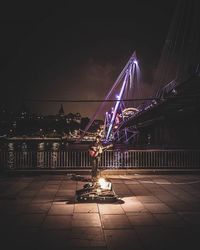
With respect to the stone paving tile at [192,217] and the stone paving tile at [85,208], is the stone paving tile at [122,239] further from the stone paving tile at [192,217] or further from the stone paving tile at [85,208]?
the stone paving tile at [85,208]

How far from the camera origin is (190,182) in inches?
657

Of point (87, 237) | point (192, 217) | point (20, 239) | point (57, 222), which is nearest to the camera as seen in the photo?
point (20, 239)

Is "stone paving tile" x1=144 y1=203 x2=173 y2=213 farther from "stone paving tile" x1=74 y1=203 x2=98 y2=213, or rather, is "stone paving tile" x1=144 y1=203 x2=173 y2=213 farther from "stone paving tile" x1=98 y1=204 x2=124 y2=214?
"stone paving tile" x1=74 y1=203 x2=98 y2=213

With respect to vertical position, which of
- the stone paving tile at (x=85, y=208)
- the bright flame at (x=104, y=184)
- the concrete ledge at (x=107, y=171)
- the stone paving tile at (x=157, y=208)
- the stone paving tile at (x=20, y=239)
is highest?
the bright flame at (x=104, y=184)

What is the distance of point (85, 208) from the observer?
11031 millimetres

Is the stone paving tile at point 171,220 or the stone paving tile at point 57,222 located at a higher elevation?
the stone paving tile at point 57,222

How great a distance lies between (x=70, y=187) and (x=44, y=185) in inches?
50.0

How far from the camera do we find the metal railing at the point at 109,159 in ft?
63.2

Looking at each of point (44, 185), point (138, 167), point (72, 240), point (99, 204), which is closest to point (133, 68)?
point (138, 167)

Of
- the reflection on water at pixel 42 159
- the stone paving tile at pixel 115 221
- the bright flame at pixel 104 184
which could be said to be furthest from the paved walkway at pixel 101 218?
the reflection on water at pixel 42 159

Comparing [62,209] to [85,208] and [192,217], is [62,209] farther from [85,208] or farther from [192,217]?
[192,217]

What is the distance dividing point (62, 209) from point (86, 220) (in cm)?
160

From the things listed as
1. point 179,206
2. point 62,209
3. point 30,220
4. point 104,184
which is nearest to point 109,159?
point 104,184

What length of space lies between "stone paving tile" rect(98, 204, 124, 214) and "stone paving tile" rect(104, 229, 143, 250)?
6.27 ft
